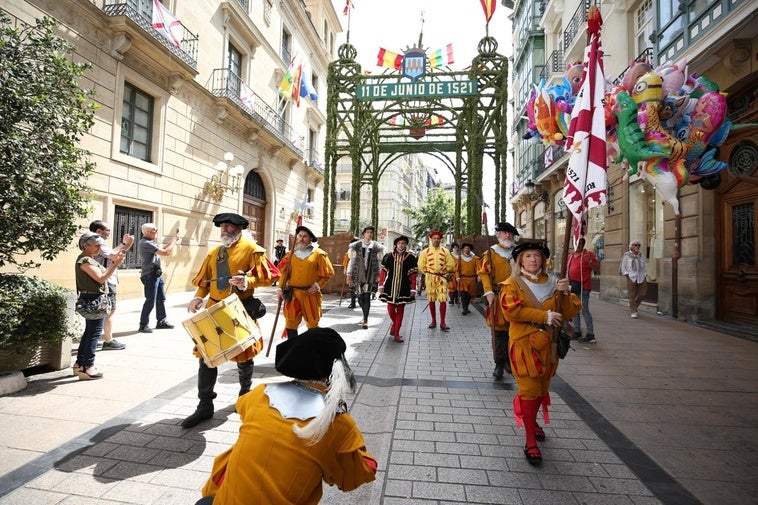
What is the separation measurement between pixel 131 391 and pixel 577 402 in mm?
4589

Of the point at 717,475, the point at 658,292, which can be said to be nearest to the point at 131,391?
the point at 717,475

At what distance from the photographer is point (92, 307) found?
14.1ft

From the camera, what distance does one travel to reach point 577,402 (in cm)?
394

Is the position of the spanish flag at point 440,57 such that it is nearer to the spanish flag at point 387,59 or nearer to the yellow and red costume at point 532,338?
the spanish flag at point 387,59

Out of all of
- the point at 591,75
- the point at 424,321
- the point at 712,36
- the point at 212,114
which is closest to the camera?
the point at 591,75

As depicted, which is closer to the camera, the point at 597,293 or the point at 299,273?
the point at 299,273

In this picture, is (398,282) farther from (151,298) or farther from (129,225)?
(129,225)

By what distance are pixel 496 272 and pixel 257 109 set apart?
14.7 m

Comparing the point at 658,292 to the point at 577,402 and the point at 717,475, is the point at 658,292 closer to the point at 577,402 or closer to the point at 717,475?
the point at 577,402

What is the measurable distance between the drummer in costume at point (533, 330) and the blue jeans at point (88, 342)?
438 centimetres

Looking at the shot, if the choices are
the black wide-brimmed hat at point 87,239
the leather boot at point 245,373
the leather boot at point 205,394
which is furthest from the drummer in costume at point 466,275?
the black wide-brimmed hat at point 87,239

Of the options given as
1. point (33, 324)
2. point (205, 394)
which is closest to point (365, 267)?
point (205, 394)

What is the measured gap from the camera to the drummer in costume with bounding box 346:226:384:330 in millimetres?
7786

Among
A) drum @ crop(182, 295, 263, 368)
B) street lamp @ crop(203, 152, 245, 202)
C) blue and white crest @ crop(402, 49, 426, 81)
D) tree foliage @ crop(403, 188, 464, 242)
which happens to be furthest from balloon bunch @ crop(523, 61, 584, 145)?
tree foliage @ crop(403, 188, 464, 242)
